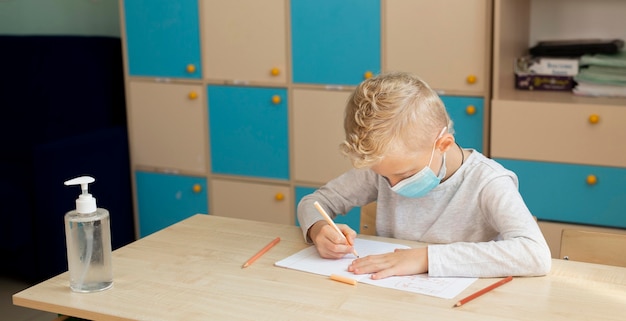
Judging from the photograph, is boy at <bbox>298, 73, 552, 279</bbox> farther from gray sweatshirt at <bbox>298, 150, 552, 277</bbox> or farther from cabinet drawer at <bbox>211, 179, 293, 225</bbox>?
cabinet drawer at <bbox>211, 179, 293, 225</bbox>

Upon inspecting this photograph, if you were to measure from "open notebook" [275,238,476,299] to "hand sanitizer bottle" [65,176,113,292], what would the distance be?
0.34 meters

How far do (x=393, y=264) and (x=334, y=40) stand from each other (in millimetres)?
1842

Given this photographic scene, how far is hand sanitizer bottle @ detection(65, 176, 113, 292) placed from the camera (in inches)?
59.9

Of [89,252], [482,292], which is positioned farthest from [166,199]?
[482,292]

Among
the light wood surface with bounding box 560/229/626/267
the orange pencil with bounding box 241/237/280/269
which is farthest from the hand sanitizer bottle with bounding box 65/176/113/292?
the light wood surface with bounding box 560/229/626/267

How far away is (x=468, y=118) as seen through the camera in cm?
312

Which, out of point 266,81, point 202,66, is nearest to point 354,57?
point 266,81

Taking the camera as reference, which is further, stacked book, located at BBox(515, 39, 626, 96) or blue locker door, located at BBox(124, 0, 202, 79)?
blue locker door, located at BBox(124, 0, 202, 79)

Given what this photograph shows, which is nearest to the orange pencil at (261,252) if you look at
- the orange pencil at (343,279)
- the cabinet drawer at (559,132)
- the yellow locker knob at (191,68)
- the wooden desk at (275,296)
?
the wooden desk at (275,296)

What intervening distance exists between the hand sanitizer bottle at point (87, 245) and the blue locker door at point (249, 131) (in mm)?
1956

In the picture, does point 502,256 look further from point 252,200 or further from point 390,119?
point 252,200

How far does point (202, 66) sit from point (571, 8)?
1.55 metres

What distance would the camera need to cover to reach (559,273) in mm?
1566

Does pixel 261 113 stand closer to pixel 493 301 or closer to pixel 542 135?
pixel 542 135
